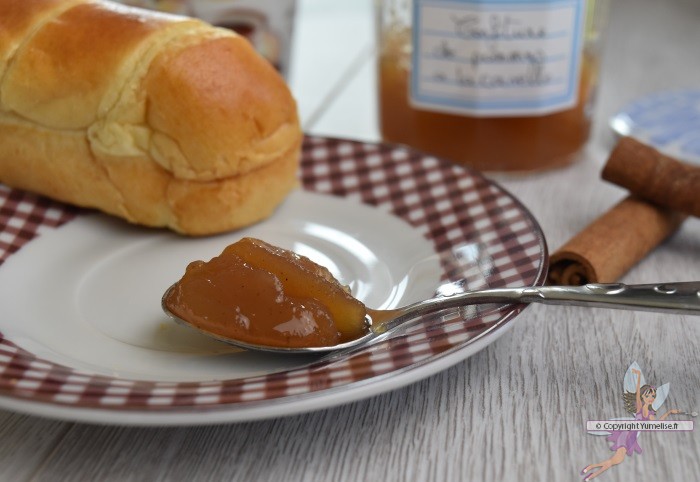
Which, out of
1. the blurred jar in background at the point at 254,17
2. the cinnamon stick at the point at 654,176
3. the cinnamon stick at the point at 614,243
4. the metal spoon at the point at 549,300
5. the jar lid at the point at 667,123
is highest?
the blurred jar in background at the point at 254,17

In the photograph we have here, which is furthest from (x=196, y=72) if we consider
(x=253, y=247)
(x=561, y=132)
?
(x=561, y=132)

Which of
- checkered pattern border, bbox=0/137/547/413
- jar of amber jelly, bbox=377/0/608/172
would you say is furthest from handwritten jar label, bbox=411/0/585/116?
checkered pattern border, bbox=0/137/547/413

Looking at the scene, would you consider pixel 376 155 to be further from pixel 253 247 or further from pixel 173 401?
pixel 173 401

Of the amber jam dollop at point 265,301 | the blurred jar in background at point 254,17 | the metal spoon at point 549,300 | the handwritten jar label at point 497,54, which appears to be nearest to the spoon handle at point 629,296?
the metal spoon at point 549,300

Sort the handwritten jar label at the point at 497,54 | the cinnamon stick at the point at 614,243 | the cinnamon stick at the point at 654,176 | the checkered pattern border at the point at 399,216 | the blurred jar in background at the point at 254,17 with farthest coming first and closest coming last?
the blurred jar in background at the point at 254,17
the handwritten jar label at the point at 497,54
the cinnamon stick at the point at 654,176
the cinnamon stick at the point at 614,243
the checkered pattern border at the point at 399,216

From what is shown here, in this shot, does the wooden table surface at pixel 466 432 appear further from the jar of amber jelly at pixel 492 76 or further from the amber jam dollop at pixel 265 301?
the jar of amber jelly at pixel 492 76
